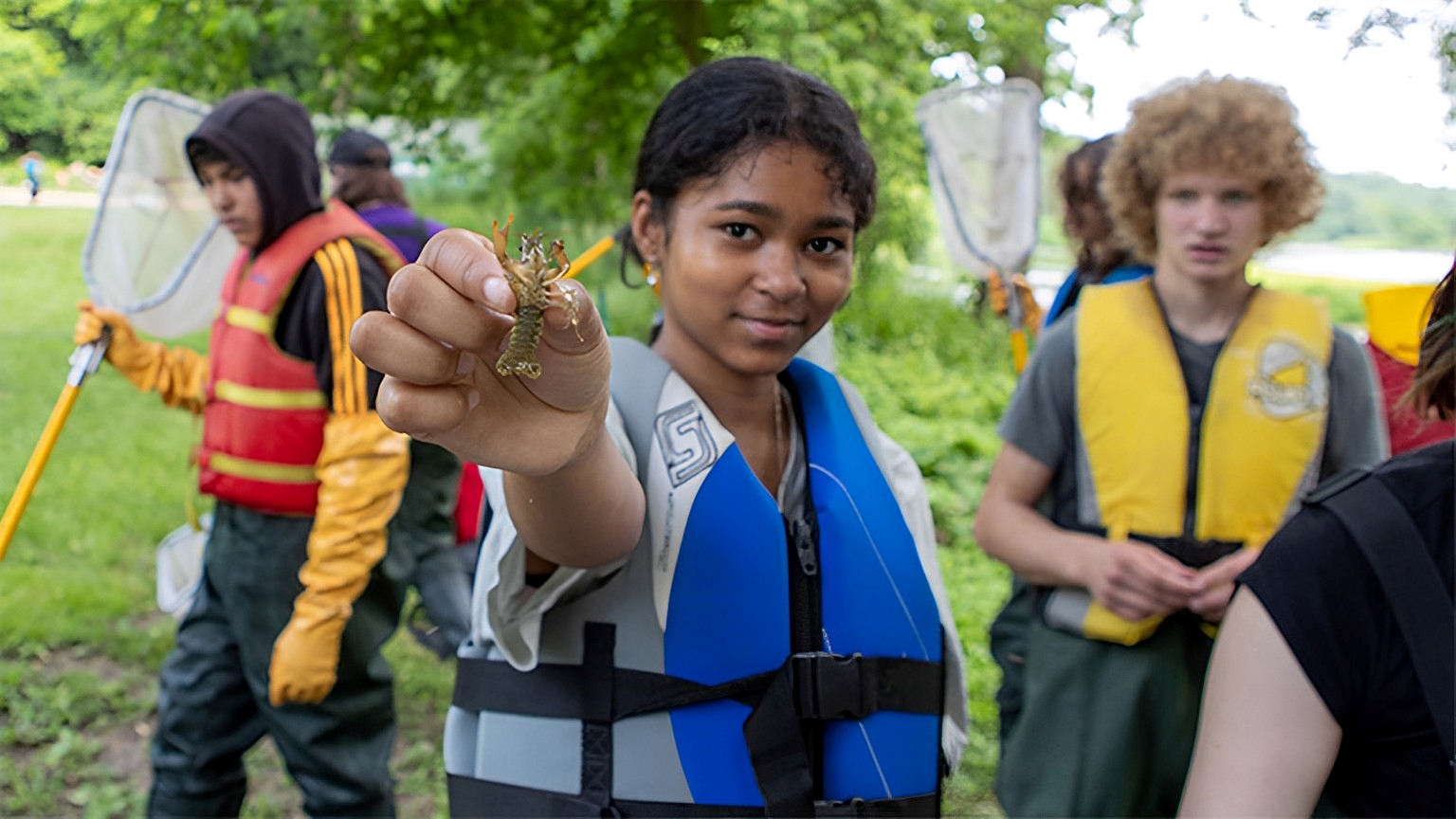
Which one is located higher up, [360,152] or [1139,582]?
[360,152]

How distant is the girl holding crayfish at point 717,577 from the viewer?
1.45 metres

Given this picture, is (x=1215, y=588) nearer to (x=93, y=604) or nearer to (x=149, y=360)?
(x=149, y=360)

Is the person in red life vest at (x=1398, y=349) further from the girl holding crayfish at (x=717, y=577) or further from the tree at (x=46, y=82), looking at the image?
the tree at (x=46, y=82)

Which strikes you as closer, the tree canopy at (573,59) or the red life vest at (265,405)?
the red life vest at (265,405)

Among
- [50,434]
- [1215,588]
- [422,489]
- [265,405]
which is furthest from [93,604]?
[1215,588]

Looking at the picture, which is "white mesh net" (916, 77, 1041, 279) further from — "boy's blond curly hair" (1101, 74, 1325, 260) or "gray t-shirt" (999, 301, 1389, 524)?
"gray t-shirt" (999, 301, 1389, 524)

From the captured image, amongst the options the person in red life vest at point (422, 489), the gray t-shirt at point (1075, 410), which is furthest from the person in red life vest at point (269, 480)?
the gray t-shirt at point (1075, 410)

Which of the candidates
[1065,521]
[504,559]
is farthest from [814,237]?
[1065,521]

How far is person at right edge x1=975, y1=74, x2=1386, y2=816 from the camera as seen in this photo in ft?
7.29

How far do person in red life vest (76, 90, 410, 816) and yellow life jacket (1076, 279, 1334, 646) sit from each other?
1736 millimetres

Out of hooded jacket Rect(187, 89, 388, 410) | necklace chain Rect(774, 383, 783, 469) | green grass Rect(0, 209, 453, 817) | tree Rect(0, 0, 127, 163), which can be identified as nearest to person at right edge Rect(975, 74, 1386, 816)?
necklace chain Rect(774, 383, 783, 469)

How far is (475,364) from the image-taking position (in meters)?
1.05

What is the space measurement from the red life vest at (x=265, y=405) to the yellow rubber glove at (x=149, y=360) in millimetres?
330

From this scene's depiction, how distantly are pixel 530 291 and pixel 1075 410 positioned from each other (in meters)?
1.76
